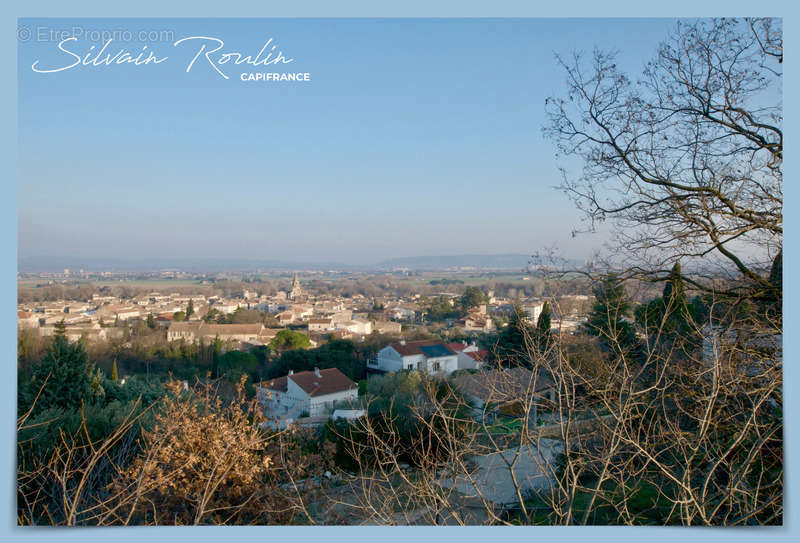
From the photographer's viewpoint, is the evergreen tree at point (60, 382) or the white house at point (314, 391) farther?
the white house at point (314, 391)

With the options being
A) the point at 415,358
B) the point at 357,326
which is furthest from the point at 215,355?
the point at 415,358

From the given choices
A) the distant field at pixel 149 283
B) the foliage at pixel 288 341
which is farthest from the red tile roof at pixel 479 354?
the distant field at pixel 149 283

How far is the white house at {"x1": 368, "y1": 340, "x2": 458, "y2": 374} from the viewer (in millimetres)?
10062

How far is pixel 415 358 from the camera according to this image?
10352mm

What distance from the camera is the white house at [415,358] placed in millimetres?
10062

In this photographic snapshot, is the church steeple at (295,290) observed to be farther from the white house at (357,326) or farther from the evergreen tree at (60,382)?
the evergreen tree at (60,382)

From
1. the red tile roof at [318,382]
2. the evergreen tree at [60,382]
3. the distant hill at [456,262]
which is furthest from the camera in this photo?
the red tile roof at [318,382]

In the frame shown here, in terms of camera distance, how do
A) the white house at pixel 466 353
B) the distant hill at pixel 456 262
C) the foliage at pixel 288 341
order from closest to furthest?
the distant hill at pixel 456 262 → the white house at pixel 466 353 → the foliage at pixel 288 341

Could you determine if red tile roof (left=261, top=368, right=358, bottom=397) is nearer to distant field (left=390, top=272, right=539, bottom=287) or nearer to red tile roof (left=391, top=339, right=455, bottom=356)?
red tile roof (left=391, top=339, right=455, bottom=356)

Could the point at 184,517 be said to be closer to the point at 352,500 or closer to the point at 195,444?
the point at 195,444

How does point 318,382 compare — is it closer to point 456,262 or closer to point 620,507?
point 456,262

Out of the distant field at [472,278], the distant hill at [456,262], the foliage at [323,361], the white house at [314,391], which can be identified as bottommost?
A: the white house at [314,391]

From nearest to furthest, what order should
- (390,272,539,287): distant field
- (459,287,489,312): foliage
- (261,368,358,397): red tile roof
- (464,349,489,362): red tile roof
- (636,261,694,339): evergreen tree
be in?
(636,261,694,339): evergreen tree → (390,272,539,287): distant field → (459,287,489,312): foliage → (261,368,358,397): red tile roof → (464,349,489,362): red tile roof
